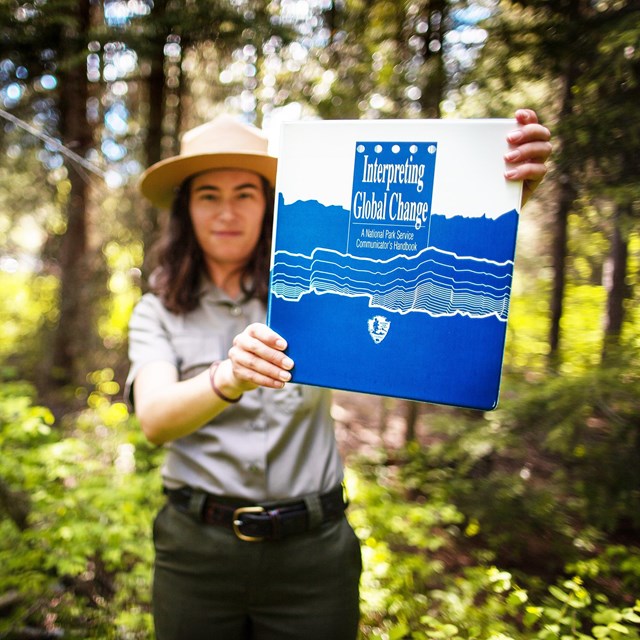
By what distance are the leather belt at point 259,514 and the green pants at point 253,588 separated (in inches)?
1.6

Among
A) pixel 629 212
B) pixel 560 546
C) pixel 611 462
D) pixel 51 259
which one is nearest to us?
pixel 629 212

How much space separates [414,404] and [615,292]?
79.5 inches

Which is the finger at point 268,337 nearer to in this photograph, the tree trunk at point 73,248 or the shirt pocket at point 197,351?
the shirt pocket at point 197,351

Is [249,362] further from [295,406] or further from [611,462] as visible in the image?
[611,462]

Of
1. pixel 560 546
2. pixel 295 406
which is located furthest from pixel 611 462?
pixel 295 406

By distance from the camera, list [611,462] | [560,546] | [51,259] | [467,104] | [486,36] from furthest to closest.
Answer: [51,259] → [467,104] → [486,36] → [560,546] → [611,462]

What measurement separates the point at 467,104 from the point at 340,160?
80.7 inches

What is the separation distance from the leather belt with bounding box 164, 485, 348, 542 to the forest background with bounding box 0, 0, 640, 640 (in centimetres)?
72

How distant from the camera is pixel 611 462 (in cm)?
232

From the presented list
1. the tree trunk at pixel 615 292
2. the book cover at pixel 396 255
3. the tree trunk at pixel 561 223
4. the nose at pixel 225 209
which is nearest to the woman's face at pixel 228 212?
the nose at pixel 225 209

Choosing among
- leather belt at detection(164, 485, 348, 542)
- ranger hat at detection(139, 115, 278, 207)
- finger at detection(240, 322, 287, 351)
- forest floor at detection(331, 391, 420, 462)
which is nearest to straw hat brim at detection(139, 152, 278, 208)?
ranger hat at detection(139, 115, 278, 207)

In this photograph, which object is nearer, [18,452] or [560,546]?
[560,546]

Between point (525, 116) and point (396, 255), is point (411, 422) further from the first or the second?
point (525, 116)

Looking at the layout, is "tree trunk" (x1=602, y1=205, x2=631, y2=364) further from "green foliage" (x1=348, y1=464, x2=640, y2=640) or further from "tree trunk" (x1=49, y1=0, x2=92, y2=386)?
"tree trunk" (x1=49, y1=0, x2=92, y2=386)
